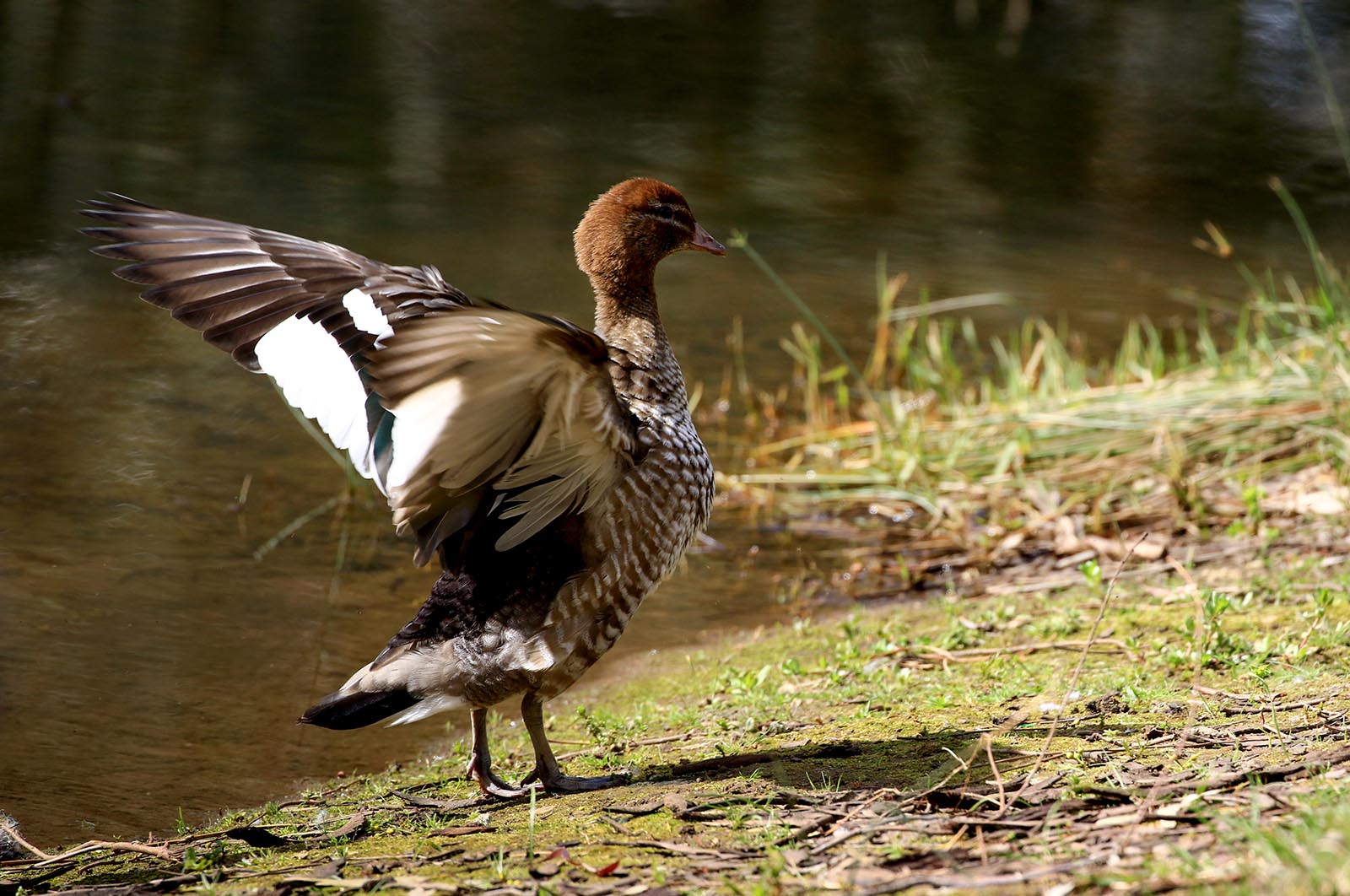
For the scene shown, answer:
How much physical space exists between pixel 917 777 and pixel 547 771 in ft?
3.42

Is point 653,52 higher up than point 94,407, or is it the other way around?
point 653,52

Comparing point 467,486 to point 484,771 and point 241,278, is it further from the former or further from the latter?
point 241,278

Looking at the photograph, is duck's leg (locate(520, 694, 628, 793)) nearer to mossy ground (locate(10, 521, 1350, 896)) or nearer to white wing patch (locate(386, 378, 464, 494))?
mossy ground (locate(10, 521, 1350, 896))

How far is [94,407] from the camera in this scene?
7746mm

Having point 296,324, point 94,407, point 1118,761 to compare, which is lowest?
point 94,407

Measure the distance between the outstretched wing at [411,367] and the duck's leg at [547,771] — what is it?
47cm

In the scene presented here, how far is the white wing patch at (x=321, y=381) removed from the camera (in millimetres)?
4066

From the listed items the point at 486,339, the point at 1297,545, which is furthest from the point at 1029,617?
the point at 486,339

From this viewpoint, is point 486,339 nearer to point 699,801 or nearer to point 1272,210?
point 699,801

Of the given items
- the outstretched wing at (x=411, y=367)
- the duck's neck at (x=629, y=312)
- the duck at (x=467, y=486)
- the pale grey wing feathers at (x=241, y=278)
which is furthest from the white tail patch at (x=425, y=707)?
the duck's neck at (x=629, y=312)

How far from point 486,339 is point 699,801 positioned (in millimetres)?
1212

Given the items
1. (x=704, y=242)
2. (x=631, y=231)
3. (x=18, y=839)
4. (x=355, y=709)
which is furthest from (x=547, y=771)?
(x=704, y=242)

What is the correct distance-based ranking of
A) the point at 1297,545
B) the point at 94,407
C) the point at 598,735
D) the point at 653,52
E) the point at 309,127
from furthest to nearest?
1. the point at 653,52
2. the point at 309,127
3. the point at 94,407
4. the point at 1297,545
5. the point at 598,735

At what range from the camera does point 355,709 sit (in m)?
3.97
